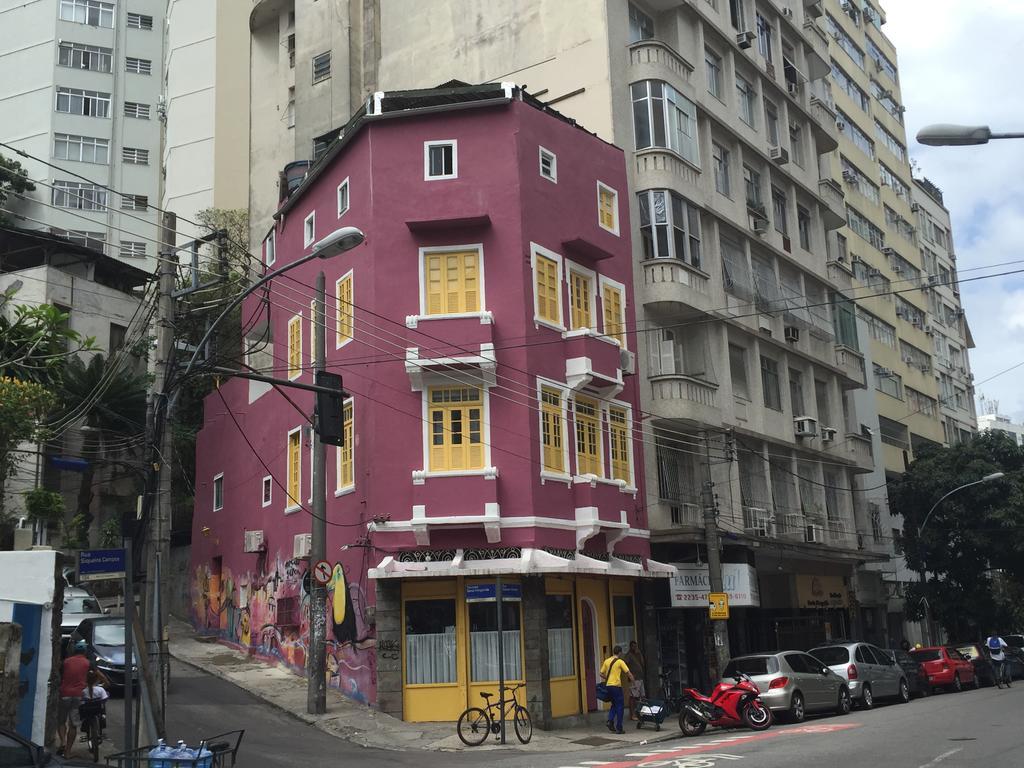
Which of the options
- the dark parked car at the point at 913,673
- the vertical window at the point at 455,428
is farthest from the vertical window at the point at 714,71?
the dark parked car at the point at 913,673

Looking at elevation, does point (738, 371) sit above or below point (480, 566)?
above

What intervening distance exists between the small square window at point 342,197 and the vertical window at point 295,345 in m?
3.05

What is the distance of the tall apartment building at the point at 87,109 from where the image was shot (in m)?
58.8

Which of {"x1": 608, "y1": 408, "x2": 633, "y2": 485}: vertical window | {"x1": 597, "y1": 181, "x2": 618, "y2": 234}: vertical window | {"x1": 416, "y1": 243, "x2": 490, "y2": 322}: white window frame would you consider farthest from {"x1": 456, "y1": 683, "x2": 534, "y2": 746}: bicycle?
{"x1": 597, "y1": 181, "x2": 618, "y2": 234}: vertical window

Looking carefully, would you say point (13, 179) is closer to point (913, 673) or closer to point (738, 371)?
point (738, 371)

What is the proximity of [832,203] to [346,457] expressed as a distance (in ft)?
80.3

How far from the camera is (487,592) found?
71.2 feet

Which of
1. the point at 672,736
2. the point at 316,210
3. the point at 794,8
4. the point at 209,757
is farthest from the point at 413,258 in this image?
the point at 794,8

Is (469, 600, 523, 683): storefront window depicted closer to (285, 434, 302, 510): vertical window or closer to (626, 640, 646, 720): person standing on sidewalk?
(626, 640, 646, 720): person standing on sidewalk

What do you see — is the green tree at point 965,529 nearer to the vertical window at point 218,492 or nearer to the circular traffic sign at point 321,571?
the vertical window at point 218,492

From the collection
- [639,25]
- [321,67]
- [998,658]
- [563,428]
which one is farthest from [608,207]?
[998,658]

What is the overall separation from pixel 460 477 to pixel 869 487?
25858 mm

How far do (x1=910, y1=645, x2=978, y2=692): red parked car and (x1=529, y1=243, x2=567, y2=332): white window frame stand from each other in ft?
51.3

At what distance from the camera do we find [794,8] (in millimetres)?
41625
